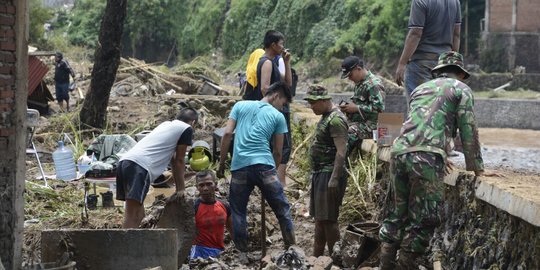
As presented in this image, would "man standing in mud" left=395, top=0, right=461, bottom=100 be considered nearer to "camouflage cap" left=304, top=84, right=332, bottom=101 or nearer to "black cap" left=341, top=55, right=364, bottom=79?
"black cap" left=341, top=55, right=364, bottom=79

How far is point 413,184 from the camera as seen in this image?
7312 mm

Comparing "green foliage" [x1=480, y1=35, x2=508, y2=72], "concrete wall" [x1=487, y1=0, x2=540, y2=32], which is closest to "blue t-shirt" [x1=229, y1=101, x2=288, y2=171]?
"green foliage" [x1=480, y1=35, x2=508, y2=72]

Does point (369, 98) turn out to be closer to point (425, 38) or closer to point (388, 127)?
point (388, 127)

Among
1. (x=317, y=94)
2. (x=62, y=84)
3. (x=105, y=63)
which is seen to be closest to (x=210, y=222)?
(x=317, y=94)

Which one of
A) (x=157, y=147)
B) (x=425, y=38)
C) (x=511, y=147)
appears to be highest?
(x=425, y=38)

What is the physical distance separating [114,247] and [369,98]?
3620mm

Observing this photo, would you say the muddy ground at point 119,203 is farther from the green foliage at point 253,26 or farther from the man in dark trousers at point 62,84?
the green foliage at point 253,26

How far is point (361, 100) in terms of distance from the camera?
33.2 feet

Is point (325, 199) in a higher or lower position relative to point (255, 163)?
lower

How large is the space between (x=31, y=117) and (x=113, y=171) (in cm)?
124

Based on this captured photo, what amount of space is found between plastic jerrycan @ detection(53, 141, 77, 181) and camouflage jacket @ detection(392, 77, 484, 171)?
704 cm

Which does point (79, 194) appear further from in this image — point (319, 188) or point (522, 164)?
point (522, 164)

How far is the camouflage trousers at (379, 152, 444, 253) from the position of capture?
7.25m

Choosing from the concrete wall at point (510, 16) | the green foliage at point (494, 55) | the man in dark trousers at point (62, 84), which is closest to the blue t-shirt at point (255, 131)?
the man in dark trousers at point (62, 84)
